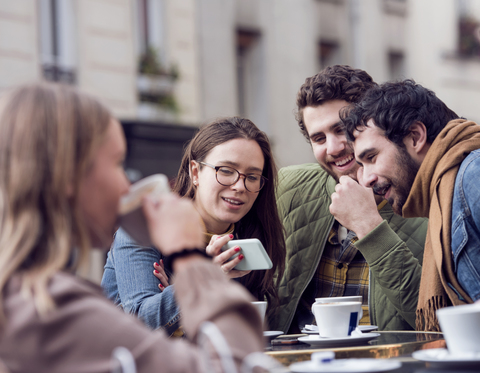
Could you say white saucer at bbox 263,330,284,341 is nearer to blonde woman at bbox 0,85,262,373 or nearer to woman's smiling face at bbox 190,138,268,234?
woman's smiling face at bbox 190,138,268,234

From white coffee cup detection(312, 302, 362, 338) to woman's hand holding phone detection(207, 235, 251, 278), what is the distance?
0.46m

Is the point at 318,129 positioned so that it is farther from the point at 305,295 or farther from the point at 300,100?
the point at 305,295

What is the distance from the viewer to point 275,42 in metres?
12.5

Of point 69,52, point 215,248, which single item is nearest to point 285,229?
point 215,248

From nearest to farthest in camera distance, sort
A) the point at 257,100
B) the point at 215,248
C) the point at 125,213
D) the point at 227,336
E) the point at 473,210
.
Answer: the point at 227,336 < the point at 125,213 < the point at 473,210 < the point at 215,248 < the point at 257,100

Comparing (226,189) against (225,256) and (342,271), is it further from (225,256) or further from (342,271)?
(342,271)

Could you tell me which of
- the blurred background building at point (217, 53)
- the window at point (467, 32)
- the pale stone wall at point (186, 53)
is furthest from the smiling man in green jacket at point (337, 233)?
the window at point (467, 32)

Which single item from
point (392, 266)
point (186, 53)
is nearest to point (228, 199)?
point (392, 266)

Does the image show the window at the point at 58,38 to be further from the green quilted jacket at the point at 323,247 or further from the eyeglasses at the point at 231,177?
the eyeglasses at the point at 231,177

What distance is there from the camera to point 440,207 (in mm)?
2588

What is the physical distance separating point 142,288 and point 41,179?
1.44 m

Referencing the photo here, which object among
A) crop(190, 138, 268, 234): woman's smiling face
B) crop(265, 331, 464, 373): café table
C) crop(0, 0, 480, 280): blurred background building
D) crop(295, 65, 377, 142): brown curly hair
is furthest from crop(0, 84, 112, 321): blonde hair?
crop(0, 0, 480, 280): blurred background building

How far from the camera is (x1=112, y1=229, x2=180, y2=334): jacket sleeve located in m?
2.51

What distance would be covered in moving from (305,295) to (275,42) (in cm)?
975
